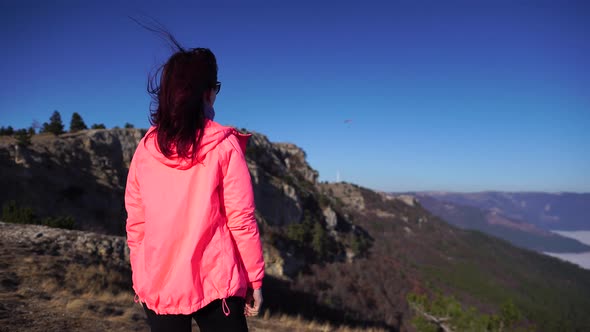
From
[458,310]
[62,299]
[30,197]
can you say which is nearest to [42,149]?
[30,197]

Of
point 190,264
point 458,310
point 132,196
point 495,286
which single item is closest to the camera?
point 190,264

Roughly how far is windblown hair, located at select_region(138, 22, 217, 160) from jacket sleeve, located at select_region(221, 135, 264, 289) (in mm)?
199

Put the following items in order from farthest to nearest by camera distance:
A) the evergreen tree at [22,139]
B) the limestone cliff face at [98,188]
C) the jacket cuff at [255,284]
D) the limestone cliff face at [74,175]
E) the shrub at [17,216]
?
the evergreen tree at [22,139]
the limestone cliff face at [98,188]
the limestone cliff face at [74,175]
the shrub at [17,216]
the jacket cuff at [255,284]

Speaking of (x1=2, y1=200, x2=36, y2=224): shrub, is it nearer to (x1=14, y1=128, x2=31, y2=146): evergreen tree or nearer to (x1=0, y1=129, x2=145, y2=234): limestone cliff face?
(x1=0, y1=129, x2=145, y2=234): limestone cliff face

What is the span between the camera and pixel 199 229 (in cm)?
169

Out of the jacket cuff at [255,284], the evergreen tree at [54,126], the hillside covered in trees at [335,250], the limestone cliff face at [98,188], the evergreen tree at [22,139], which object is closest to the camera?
the jacket cuff at [255,284]

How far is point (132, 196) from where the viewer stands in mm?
1977

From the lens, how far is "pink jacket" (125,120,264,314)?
5.57ft

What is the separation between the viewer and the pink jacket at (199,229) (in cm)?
170

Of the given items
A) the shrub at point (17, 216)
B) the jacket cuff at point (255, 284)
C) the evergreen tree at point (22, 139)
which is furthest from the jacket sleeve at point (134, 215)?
the evergreen tree at point (22, 139)

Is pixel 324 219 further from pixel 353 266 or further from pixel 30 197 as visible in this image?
pixel 30 197

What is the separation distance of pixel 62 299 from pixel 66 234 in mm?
4523

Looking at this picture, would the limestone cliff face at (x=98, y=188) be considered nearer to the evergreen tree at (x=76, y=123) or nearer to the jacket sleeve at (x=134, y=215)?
the evergreen tree at (x=76, y=123)

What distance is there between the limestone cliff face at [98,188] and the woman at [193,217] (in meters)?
14.2
